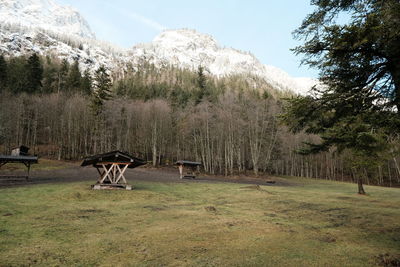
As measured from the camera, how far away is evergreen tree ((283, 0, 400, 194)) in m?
5.28

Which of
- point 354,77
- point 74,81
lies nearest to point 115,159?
point 354,77

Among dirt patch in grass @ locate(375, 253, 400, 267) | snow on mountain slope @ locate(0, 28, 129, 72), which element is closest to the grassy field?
dirt patch in grass @ locate(375, 253, 400, 267)

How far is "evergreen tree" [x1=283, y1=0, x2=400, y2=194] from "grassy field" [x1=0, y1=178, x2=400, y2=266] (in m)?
3.21

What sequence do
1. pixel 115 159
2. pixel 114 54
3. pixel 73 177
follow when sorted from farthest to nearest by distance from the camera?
pixel 114 54 < pixel 73 177 < pixel 115 159

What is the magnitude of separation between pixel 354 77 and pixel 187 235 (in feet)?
23.5

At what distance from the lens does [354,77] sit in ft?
21.9

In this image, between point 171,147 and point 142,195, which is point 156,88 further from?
point 142,195

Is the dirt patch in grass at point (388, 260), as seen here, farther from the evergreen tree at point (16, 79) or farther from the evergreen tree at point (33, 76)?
the evergreen tree at point (16, 79)

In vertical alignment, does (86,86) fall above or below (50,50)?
below

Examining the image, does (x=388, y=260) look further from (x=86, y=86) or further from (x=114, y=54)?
(x=114, y=54)

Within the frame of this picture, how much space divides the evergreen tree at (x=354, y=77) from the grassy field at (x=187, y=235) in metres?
3.21

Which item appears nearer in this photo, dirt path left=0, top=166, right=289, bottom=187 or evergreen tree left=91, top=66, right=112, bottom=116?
dirt path left=0, top=166, right=289, bottom=187

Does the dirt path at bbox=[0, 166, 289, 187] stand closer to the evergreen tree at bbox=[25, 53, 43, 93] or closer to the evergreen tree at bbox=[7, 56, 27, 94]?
the evergreen tree at bbox=[25, 53, 43, 93]

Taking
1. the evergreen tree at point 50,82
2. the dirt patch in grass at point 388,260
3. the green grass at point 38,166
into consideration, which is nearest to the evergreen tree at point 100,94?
the green grass at point 38,166
